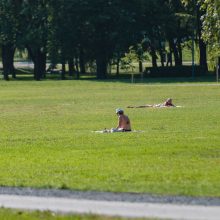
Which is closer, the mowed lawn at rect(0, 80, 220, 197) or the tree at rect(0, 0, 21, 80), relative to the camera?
the mowed lawn at rect(0, 80, 220, 197)

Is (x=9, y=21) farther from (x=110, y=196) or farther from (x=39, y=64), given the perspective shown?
(x=110, y=196)

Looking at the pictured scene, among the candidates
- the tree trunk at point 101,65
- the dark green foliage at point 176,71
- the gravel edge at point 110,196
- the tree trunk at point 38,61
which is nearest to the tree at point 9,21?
the tree trunk at point 38,61

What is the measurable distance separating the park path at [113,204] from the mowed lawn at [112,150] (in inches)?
27.4

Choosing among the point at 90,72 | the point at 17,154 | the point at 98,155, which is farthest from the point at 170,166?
the point at 90,72

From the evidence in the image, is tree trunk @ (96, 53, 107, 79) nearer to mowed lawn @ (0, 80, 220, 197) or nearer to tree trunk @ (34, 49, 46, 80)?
tree trunk @ (34, 49, 46, 80)

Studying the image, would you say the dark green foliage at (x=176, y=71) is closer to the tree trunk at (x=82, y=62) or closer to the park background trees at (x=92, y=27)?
the park background trees at (x=92, y=27)

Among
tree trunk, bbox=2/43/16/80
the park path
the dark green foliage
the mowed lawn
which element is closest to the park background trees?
the dark green foliage

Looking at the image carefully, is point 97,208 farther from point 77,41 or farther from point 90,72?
point 90,72

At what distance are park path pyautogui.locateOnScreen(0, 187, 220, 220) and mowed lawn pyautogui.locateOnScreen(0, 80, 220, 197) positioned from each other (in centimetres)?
69

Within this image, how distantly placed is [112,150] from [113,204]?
9402 millimetres

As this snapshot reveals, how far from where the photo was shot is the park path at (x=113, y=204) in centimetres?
1379

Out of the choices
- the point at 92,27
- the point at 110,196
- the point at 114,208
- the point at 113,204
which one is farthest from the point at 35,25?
the point at 114,208

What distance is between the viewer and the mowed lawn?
17797 mm

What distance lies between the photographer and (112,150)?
956 inches
